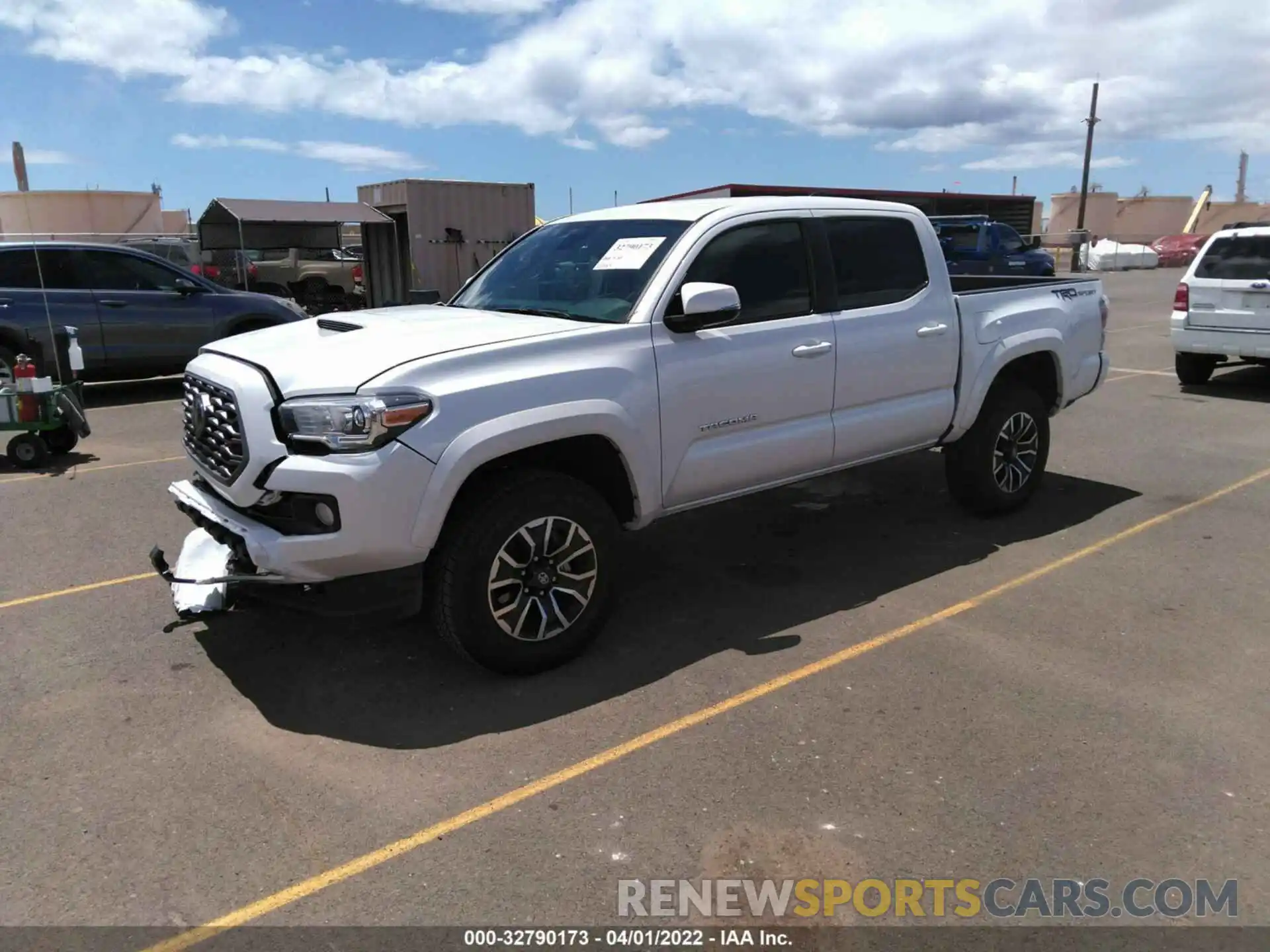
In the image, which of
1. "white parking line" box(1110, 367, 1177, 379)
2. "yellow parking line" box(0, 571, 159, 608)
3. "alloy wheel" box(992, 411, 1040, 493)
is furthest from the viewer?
"white parking line" box(1110, 367, 1177, 379)

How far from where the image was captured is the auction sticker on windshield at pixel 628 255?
4559 mm

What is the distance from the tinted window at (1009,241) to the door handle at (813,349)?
20.7 m

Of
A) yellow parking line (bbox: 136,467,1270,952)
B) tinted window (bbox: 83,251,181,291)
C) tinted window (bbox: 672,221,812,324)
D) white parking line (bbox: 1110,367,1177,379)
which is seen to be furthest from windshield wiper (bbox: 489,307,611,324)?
white parking line (bbox: 1110,367,1177,379)

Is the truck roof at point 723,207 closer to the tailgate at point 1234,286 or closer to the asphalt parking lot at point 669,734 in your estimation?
the asphalt parking lot at point 669,734

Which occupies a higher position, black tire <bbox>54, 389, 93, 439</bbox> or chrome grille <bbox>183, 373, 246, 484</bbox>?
chrome grille <bbox>183, 373, 246, 484</bbox>

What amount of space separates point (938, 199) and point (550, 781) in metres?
34.6

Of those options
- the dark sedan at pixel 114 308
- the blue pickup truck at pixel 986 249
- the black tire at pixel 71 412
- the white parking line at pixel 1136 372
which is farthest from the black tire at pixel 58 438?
the blue pickup truck at pixel 986 249

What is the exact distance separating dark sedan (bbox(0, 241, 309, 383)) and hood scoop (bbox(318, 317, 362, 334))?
729 cm

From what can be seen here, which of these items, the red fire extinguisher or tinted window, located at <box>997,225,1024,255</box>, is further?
tinted window, located at <box>997,225,1024,255</box>

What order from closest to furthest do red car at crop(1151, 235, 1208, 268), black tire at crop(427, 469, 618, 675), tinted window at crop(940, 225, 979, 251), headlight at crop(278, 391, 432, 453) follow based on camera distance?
headlight at crop(278, 391, 432, 453), black tire at crop(427, 469, 618, 675), tinted window at crop(940, 225, 979, 251), red car at crop(1151, 235, 1208, 268)

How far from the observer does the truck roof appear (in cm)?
484

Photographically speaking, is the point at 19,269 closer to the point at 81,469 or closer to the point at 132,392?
the point at 132,392

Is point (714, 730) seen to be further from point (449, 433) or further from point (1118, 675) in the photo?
point (1118, 675)

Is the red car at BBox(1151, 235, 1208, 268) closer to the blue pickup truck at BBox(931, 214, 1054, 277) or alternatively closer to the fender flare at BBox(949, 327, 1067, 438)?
the blue pickup truck at BBox(931, 214, 1054, 277)
